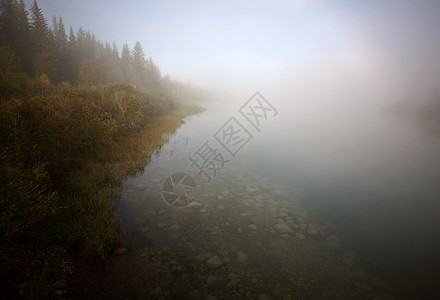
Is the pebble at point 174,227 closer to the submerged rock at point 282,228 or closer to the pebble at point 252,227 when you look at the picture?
the pebble at point 252,227

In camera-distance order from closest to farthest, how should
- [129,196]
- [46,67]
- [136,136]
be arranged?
[129,196] → [136,136] → [46,67]

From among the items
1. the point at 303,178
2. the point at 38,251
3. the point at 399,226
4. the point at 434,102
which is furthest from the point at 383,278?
the point at 434,102

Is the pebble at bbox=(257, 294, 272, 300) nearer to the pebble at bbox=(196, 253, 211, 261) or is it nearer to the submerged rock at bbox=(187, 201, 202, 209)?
the pebble at bbox=(196, 253, 211, 261)

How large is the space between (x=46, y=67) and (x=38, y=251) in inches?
1917

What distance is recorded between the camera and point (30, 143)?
6707mm

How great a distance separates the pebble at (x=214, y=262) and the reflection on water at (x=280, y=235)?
0.03 m

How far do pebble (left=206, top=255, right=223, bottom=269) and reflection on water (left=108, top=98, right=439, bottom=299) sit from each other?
3 cm

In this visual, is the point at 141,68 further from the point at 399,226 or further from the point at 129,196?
the point at 399,226

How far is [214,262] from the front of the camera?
516cm

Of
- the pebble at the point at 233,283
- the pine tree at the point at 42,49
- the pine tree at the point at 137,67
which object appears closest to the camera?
the pebble at the point at 233,283

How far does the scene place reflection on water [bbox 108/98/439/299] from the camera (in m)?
4.61

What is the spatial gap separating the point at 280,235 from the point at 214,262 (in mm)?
2498

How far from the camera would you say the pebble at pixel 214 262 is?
16.5 ft

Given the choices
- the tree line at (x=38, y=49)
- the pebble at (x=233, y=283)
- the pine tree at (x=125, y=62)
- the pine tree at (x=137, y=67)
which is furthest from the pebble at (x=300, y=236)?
the pine tree at (x=125, y=62)
